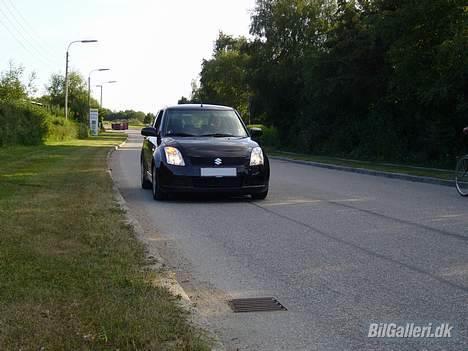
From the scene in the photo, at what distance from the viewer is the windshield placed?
11.7 metres

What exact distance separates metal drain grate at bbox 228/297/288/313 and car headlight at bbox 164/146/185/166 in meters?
5.88

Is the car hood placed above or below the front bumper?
above

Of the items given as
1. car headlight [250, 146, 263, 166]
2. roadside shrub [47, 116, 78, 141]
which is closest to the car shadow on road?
car headlight [250, 146, 263, 166]

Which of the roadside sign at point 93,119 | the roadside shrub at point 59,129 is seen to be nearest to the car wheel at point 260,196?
the roadside shrub at point 59,129

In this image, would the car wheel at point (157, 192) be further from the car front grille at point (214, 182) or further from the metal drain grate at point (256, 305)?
the metal drain grate at point (256, 305)

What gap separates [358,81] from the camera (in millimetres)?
29984

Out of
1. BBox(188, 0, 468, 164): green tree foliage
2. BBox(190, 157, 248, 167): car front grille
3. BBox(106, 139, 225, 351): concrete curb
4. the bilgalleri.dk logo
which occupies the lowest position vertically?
A: BBox(106, 139, 225, 351): concrete curb

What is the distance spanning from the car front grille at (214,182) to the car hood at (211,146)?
0.39m

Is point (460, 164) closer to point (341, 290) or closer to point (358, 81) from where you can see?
point (341, 290)

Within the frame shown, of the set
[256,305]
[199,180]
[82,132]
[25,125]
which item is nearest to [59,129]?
[25,125]

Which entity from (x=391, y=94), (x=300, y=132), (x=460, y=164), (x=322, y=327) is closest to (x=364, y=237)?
(x=322, y=327)

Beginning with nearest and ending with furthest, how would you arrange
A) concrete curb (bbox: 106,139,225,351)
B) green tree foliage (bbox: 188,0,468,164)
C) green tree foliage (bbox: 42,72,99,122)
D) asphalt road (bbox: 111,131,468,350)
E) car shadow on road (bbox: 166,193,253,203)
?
concrete curb (bbox: 106,139,225,351)
asphalt road (bbox: 111,131,468,350)
car shadow on road (bbox: 166,193,253,203)
green tree foliage (bbox: 188,0,468,164)
green tree foliage (bbox: 42,72,99,122)

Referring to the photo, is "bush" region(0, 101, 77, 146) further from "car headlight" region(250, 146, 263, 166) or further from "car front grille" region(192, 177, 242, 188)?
"car headlight" region(250, 146, 263, 166)

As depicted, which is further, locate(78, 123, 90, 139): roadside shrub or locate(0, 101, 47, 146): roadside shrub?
locate(78, 123, 90, 139): roadside shrub
